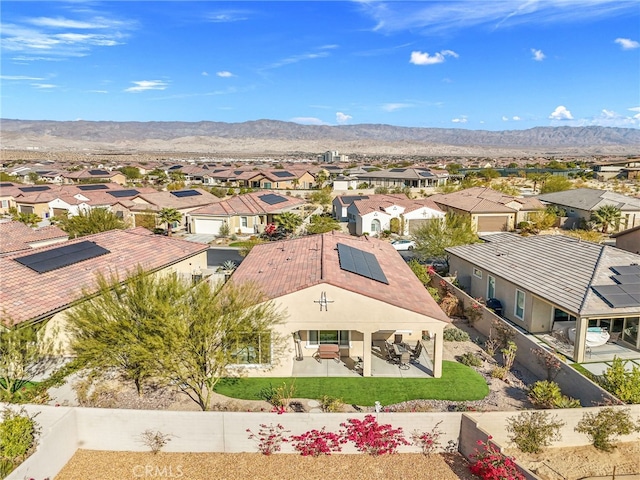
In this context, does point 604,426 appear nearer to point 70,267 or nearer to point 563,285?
point 563,285

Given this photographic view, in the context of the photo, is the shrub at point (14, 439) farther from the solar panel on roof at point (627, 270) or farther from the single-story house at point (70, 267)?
the solar panel on roof at point (627, 270)

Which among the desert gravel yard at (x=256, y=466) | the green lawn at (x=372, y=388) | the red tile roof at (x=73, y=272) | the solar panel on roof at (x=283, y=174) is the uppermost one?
the solar panel on roof at (x=283, y=174)

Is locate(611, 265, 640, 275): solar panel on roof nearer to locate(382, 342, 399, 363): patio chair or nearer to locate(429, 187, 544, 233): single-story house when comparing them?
locate(382, 342, 399, 363): patio chair

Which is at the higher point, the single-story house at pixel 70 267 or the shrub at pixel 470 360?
the single-story house at pixel 70 267

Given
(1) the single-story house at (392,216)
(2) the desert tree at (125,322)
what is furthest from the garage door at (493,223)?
(2) the desert tree at (125,322)

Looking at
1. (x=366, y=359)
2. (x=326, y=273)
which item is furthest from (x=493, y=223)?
(x=366, y=359)

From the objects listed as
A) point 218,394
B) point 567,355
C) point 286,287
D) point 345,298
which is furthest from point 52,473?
point 567,355

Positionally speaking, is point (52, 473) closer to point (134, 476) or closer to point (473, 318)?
point (134, 476)
